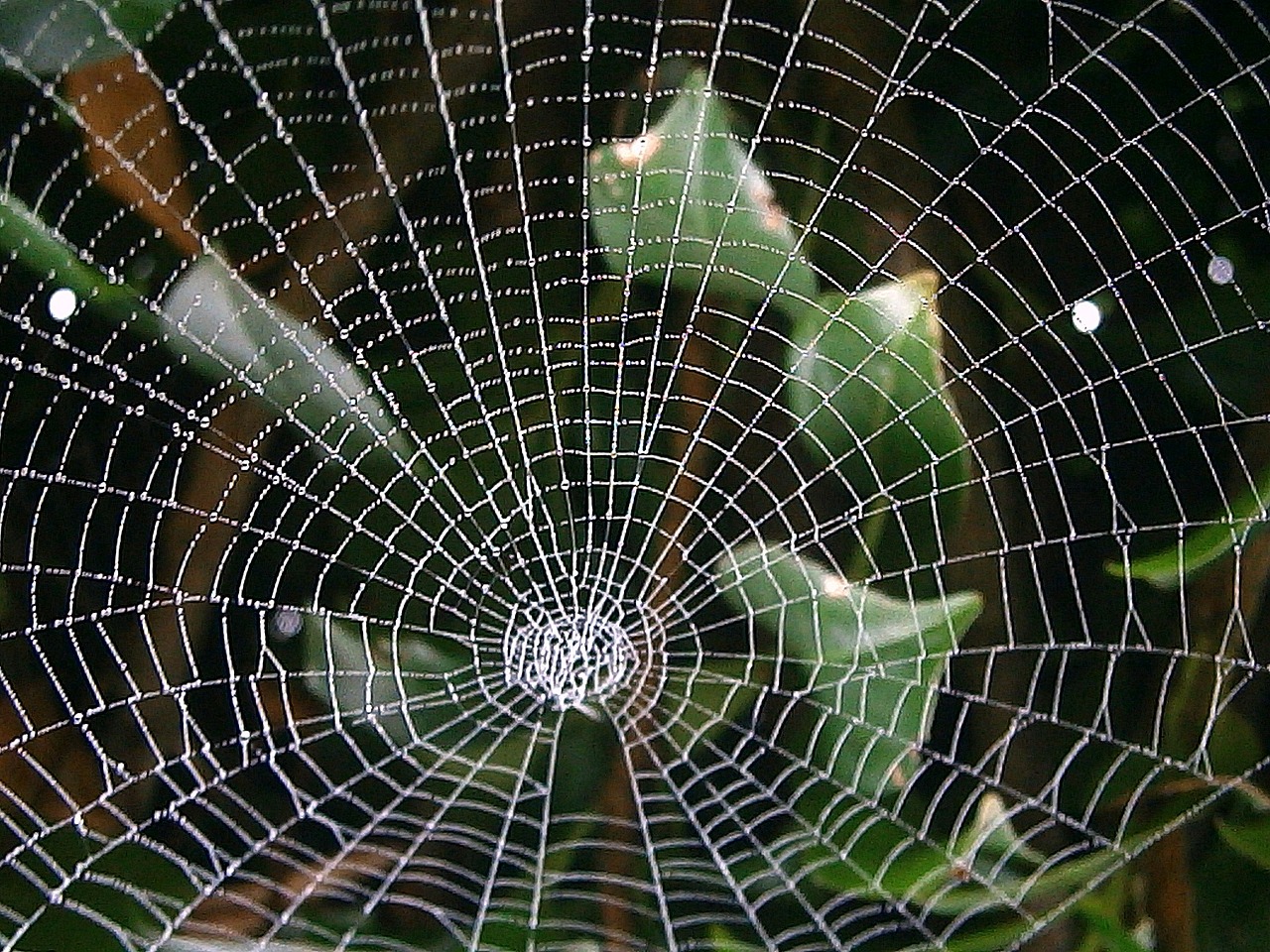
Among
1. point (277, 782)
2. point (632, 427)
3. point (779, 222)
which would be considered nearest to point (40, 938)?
point (277, 782)

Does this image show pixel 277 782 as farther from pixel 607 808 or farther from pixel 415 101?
pixel 415 101

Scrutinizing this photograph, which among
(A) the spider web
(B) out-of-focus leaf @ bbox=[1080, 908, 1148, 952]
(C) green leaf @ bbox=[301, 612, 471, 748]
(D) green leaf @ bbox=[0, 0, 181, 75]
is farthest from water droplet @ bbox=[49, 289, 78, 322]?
(B) out-of-focus leaf @ bbox=[1080, 908, 1148, 952]

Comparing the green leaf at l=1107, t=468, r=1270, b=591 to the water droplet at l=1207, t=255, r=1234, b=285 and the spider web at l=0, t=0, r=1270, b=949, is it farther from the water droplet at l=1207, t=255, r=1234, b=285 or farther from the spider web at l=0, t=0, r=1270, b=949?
the water droplet at l=1207, t=255, r=1234, b=285

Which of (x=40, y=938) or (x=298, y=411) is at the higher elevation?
(x=298, y=411)

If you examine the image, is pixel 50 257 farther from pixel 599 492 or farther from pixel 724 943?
pixel 724 943

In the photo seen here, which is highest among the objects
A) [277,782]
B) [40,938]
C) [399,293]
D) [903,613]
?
[399,293]

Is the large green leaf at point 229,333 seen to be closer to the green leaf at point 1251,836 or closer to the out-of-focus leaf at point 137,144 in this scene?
the out-of-focus leaf at point 137,144
